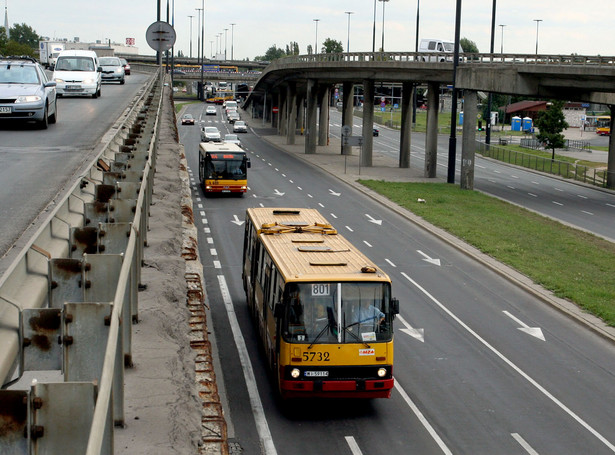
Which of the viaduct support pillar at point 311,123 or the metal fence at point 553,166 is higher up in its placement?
the viaduct support pillar at point 311,123

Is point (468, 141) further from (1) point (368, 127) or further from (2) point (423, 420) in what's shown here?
(2) point (423, 420)

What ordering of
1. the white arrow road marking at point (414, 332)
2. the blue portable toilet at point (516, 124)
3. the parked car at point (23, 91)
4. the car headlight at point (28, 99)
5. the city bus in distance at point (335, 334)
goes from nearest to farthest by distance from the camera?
the city bus in distance at point (335, 334), the white arrow road marking at point (414, 332), the parked car at point (23, 91), the car headlight at point (28, 99), the blue portable toilet at point (516, 124)

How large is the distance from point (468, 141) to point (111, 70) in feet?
82.0

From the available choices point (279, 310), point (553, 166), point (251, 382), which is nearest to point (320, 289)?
point (279, 310)

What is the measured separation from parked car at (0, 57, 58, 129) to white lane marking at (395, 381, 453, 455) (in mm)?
15404

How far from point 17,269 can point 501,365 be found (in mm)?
13411

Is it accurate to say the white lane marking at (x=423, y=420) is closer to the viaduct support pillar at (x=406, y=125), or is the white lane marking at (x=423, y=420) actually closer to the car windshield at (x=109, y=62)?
the car windshield at (x=109, y=62)

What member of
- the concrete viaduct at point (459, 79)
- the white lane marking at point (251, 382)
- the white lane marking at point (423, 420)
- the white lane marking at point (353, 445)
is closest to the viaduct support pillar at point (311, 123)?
the concrete viaduct at point (459, 79)

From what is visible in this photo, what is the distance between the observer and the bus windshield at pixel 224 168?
1797 inches

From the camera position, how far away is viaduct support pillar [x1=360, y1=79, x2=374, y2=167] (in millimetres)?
67000

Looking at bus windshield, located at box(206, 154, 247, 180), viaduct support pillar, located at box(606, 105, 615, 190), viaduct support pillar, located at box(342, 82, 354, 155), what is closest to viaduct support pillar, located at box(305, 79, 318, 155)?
viaduct support pillar, located at box(342, 82, 354, 155)

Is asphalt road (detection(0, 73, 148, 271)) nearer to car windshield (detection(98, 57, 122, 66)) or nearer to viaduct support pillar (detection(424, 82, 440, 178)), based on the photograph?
car windshield (detection(98, 57, 122, 66))

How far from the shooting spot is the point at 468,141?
54.1 meters

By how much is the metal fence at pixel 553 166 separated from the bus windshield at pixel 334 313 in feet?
161
